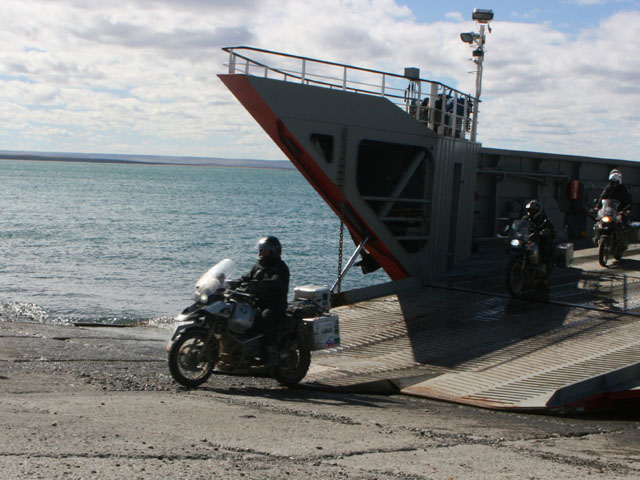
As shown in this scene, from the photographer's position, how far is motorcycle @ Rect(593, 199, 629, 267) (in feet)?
52.1

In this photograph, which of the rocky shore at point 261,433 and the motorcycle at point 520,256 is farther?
the motorcycle at point 520,256

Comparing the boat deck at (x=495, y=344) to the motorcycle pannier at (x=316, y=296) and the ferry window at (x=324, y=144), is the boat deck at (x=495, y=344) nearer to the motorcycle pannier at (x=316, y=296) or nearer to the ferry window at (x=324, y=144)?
the motorcycle pannier at (x=316, y=296)

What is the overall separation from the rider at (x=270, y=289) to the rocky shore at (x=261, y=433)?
58 cm

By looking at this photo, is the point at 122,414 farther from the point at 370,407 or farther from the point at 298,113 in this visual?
the point at 298,113

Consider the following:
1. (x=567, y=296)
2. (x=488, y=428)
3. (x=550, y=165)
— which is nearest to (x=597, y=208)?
(x=567, y=296)

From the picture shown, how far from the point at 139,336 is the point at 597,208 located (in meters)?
10.5

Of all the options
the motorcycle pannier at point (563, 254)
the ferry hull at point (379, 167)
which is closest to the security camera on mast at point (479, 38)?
the ferry hull at point (379, 167)

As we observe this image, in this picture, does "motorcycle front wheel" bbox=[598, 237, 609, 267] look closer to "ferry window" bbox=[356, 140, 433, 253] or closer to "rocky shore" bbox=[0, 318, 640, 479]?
"ferry window" bbox=[356, 140, 433, 253]

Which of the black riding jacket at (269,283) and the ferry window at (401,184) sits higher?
the ferry window at (401,184)

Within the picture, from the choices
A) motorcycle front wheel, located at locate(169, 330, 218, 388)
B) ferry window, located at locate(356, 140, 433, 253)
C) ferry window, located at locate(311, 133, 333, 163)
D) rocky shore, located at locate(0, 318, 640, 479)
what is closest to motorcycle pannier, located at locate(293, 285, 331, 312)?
rocky shore, located at locate(0, 318, 640, 479)

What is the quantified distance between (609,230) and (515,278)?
180 inches

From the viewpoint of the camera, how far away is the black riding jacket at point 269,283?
7.70 meters

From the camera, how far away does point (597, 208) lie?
16453 millimetres

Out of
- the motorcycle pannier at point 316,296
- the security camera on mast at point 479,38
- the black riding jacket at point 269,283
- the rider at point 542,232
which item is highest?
the security camera on mast at point 479,38
